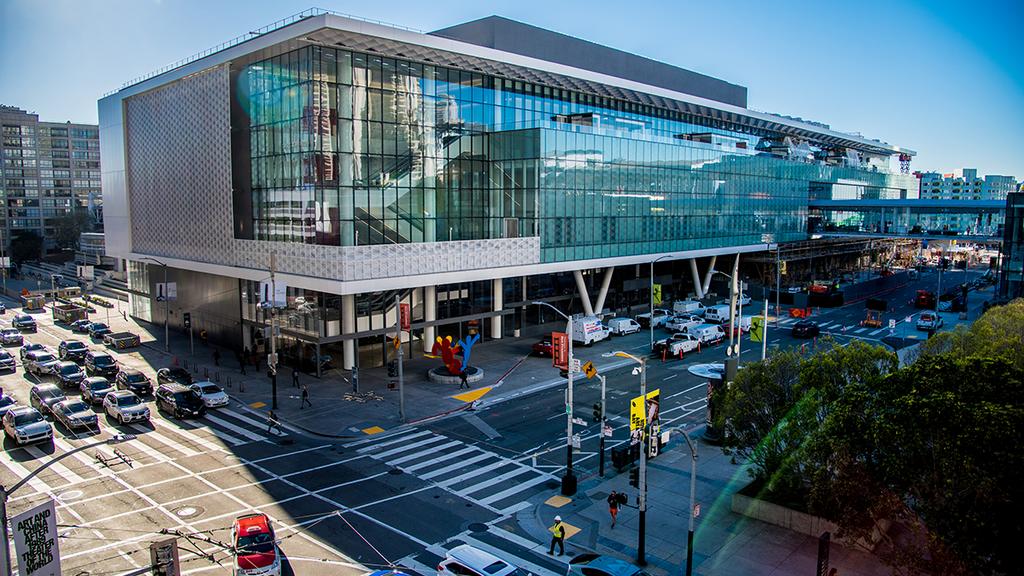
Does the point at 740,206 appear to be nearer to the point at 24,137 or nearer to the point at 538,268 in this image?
the point at 538,268

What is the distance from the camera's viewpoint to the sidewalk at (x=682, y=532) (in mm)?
22219

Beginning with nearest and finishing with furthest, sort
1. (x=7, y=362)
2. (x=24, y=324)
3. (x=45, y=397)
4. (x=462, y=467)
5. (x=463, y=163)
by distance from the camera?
1. (x=462, y=467)
2. (x=45, y=397)
3. (x=7, y=362)
4. (x=463, y=163)
5. (x=24, y=324)

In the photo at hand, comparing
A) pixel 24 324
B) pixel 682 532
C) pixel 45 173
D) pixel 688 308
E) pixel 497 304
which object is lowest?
pixel 682 532

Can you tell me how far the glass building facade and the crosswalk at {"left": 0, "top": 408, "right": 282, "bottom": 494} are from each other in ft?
45.5

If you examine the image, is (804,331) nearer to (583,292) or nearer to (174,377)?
(583,292)

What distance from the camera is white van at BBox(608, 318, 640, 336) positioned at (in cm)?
6194

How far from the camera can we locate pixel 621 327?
62312 millimetres

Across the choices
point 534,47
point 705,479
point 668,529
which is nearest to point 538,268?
point 534,47

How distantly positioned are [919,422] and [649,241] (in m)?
52.0

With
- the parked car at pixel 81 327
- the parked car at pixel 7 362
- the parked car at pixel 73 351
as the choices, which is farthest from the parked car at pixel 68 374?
the parked car at pixel 81 327

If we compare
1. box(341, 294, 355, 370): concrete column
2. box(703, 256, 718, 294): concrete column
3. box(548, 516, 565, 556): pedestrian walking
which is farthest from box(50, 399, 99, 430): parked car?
box(703, 256, 718, 294): concrete column

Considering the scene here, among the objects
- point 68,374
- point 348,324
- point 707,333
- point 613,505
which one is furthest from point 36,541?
point 707,333

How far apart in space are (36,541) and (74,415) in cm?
2155

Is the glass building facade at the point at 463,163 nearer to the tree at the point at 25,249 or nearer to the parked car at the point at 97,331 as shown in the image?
the parked car at the point at 97,331
